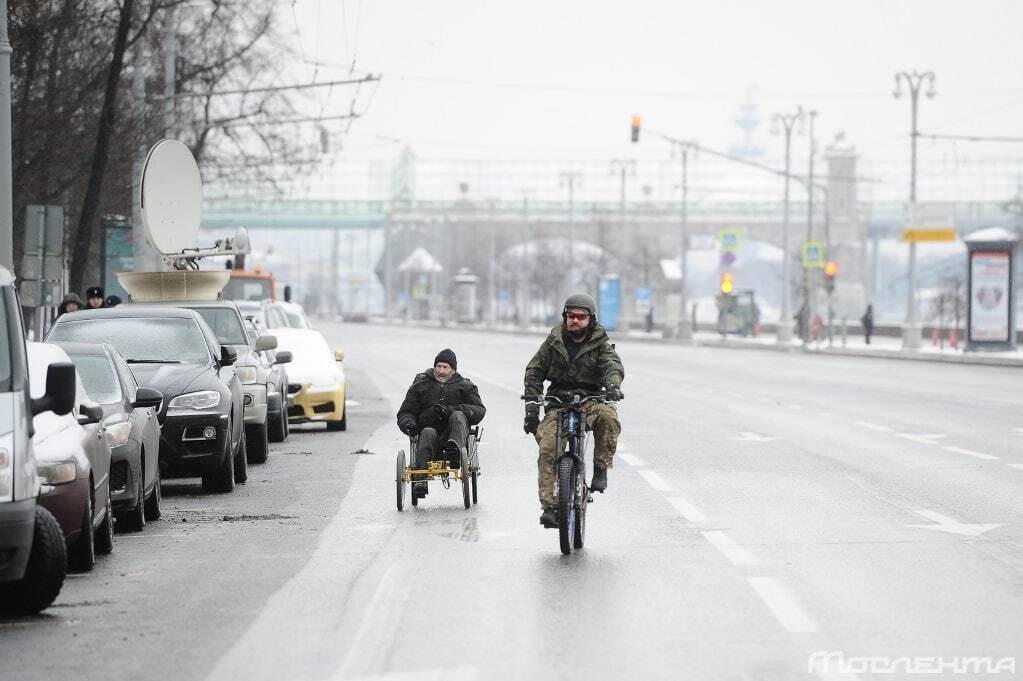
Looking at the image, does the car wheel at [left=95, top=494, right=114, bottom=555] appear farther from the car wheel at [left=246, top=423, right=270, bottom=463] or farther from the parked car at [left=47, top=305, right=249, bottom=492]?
the car wheel at [left=246, top=423, right=270, bottom=463]

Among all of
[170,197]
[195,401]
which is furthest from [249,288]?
[195,401]

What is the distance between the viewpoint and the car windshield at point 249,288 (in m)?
45.5

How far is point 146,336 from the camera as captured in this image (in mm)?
17391

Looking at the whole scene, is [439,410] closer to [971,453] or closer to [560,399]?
[560,399]

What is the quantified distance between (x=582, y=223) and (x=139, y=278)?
116m

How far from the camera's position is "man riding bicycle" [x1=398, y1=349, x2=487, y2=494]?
14.3 metres

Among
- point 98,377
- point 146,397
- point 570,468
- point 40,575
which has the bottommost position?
point 40,575

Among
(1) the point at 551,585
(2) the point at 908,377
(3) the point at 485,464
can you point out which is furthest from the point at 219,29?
(1) the point at 551,585

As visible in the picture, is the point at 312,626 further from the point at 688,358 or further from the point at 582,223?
the point at 582,223

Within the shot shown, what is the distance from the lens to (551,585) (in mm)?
10180

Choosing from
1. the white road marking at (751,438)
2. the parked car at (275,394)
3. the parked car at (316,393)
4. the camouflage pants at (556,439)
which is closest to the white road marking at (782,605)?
the camouflage pants at (556,439)

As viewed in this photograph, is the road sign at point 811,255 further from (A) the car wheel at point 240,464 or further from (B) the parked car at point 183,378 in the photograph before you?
(A) the car wheel at point 240,464

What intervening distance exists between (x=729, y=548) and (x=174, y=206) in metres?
20.0

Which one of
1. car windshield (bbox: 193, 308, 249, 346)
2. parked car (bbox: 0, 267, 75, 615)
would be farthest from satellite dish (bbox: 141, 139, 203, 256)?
parked car (bbox: 0, 267, 75, 615)
